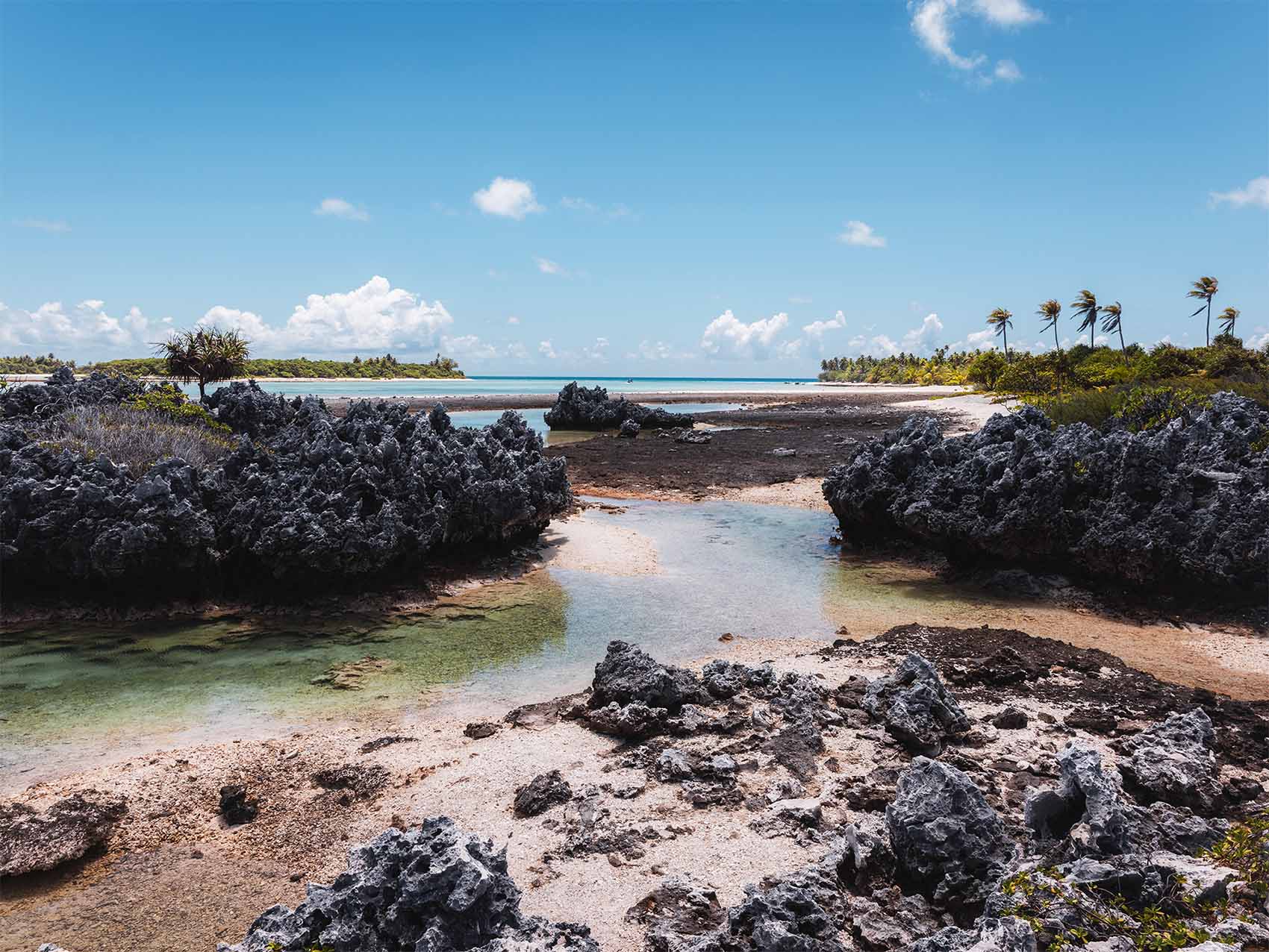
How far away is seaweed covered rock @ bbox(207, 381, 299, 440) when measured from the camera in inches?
717

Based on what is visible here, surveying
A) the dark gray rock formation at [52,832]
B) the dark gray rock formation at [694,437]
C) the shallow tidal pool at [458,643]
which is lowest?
the shallow tidal pool at [458,643]

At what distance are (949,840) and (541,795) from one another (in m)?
3.61

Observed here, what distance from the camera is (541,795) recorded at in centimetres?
705

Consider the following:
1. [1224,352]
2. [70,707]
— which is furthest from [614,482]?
[1224,352]

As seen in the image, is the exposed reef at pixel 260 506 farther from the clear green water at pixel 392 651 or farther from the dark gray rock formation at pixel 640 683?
the dark gray rock formation at pixel 640 683

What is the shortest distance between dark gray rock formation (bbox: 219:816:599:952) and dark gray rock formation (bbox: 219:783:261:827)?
283 centimetres

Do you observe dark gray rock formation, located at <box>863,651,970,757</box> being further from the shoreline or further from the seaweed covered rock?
the seaweed covered rock

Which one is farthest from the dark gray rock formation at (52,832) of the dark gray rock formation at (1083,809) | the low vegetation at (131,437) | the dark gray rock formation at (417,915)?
the low vegetation at (131,437)

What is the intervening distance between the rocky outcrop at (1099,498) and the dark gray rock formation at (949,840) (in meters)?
10.2

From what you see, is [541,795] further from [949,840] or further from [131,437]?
[131,437]

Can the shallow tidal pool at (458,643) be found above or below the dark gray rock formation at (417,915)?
below

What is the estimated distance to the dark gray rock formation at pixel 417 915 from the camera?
14.7 ft

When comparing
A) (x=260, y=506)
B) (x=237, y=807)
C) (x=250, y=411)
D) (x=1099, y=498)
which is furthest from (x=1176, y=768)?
(x=250, y=411)

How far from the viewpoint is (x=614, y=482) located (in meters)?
31.2
